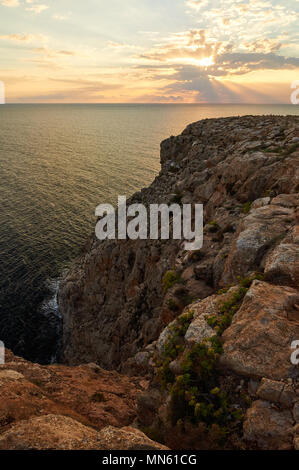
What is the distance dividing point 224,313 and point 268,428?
4916mm

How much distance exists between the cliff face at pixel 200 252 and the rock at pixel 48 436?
8.98 meters

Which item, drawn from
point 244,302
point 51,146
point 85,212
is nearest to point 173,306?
point 244,302

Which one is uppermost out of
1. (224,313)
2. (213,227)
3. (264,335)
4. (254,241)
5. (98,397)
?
(254,241)

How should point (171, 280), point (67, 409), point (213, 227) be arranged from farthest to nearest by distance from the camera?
point (213, 227) < point (171, 280) < point (67, 409)

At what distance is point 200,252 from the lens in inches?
845

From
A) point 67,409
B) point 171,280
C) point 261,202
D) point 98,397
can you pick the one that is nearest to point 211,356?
point 67,409

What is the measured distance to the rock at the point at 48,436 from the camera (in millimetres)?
8977

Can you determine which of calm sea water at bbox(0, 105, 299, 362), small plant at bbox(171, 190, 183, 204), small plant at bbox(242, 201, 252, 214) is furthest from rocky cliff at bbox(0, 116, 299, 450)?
calm sea water at bbox(0, 105, 299, 362)

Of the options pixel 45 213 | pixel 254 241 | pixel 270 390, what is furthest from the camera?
pixel 45 213

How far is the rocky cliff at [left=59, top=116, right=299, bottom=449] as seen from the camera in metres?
9.73

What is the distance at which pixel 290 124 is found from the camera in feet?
111

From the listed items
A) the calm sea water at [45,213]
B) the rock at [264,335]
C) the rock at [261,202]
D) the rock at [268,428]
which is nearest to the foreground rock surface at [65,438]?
the rock at [268,428]

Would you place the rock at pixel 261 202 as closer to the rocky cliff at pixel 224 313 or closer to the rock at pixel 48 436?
the rocky cliff at pixel 224 313

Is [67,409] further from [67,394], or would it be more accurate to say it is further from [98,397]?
[98,397]
